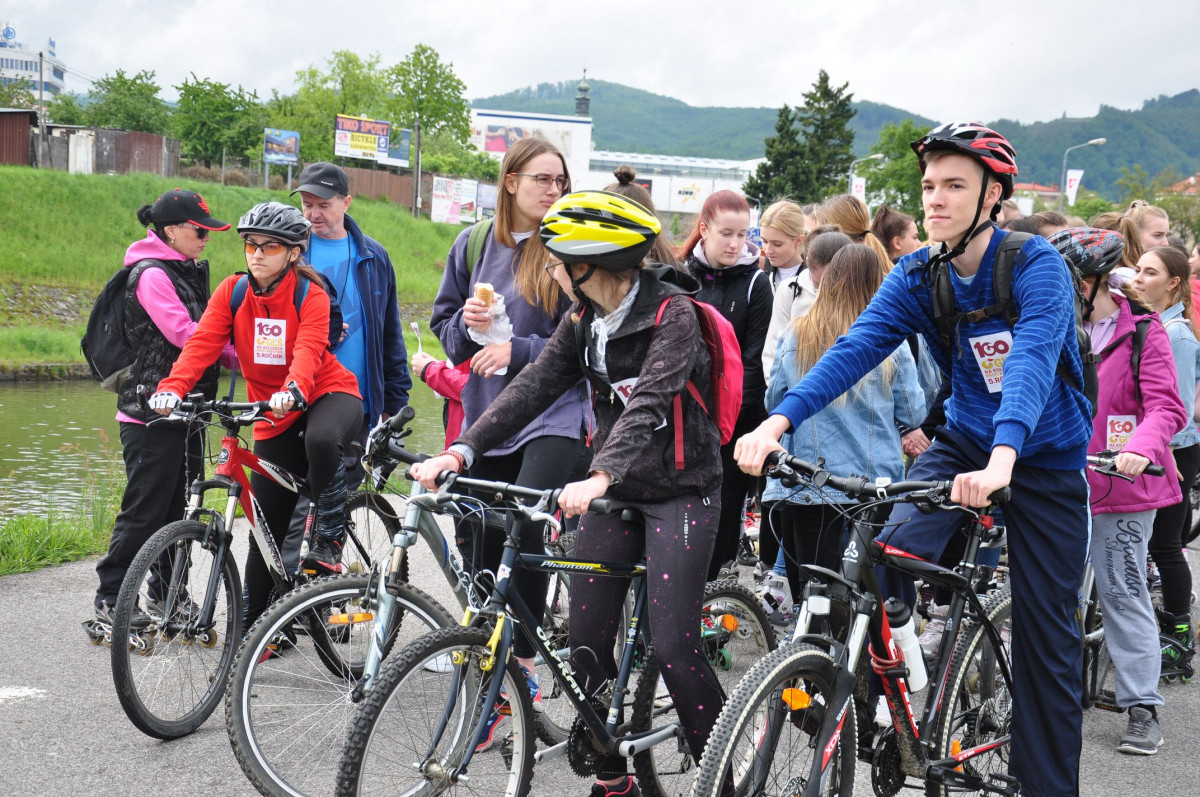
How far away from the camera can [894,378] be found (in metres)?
4.58

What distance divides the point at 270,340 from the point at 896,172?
58.5 metres

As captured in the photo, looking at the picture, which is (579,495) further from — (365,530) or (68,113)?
(68,113)

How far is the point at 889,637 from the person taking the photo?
10.4 ft

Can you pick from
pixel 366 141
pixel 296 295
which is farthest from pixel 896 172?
pixel 296 295

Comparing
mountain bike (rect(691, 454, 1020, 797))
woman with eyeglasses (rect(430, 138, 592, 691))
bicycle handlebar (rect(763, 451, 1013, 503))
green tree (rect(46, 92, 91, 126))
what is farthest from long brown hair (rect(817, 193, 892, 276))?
green tree (rect(46, 92, 91, 126))

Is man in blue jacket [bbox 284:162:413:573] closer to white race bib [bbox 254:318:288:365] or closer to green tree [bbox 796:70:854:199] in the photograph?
white race bib [bbox 254:318:288:365]

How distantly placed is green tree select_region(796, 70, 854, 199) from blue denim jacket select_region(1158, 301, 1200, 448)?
216ft

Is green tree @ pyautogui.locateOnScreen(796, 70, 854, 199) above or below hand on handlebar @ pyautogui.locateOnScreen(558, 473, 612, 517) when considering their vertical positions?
above

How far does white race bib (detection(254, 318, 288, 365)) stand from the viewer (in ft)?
16.1

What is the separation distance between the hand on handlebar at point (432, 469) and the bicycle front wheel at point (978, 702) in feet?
5.82

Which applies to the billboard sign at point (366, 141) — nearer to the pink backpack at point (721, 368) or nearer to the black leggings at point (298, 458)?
the black leggings at point (298, 458)

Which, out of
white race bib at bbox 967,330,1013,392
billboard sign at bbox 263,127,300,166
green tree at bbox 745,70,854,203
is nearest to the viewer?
white race bib at bbox 967,330,1013,392

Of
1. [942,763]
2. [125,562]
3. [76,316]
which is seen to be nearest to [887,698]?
[942,763]

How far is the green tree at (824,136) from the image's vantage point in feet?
230
